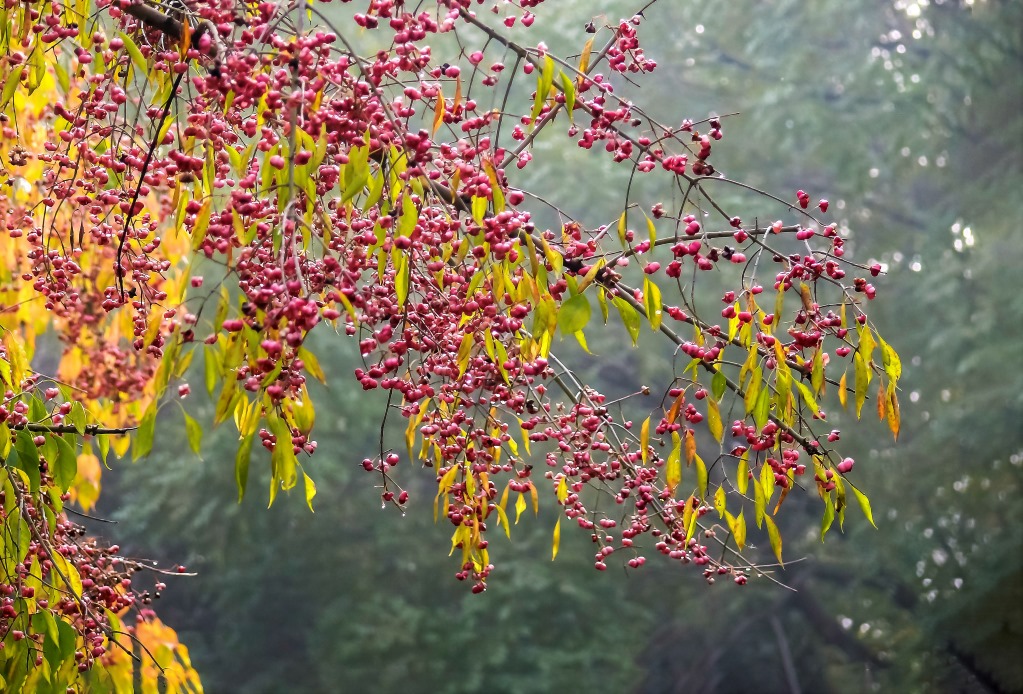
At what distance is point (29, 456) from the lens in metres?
1.85

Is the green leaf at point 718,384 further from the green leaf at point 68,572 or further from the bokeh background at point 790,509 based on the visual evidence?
the bokeh background at point 790,509

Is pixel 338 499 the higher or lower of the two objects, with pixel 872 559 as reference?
higher

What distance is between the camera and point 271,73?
5.01 feet

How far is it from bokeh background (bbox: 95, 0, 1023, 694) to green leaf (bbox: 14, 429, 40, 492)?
713cm

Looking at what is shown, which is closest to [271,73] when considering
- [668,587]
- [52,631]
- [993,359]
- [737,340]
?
[737,340]

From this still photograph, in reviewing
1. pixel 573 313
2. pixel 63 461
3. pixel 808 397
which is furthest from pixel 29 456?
pixel 808 397

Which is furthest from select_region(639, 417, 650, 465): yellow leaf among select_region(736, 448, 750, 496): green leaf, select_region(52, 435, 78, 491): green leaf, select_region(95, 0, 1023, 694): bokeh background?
select_region(95, 0, 1023, 694): bokeh background

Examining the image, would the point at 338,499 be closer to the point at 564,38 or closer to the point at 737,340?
the point at 564,38

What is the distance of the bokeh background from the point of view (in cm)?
866

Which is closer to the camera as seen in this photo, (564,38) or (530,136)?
(530,136)

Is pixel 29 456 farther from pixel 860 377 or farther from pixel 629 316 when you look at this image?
pixel 860 377

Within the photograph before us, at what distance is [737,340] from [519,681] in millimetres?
7468

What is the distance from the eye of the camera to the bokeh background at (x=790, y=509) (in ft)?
28.4

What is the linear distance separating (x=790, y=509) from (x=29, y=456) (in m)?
9.14
